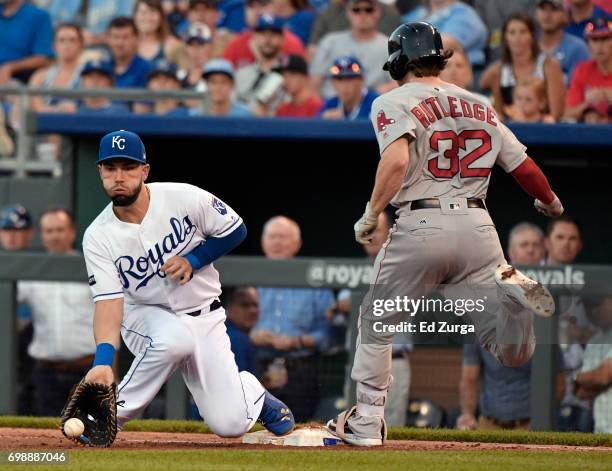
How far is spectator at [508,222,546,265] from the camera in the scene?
8680mm

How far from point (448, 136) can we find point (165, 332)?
156 centimetres

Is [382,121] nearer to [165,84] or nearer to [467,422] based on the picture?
[467,422]

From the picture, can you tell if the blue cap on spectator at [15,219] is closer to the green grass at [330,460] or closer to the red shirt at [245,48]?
the red shirt at [245,48]

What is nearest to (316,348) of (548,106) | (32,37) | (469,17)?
(548,106)

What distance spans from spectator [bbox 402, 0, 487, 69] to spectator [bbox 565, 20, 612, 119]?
1207 millimetres

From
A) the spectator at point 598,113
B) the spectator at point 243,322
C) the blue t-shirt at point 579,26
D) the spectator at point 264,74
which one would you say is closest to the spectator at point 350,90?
the spectator at point 264,74

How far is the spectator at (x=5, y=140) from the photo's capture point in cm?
1074

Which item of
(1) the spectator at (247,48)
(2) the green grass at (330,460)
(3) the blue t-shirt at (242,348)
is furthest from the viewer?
(1) the spectator at (247,48)

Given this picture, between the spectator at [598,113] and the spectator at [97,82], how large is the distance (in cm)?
365

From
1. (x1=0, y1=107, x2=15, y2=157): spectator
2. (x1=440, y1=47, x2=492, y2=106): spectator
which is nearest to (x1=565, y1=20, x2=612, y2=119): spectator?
(x1=440, y1=47, x2=492, y2=106): spectator

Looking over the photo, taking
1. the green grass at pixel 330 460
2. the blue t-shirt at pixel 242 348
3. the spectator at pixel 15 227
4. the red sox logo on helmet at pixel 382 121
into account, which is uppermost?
the red sox logo on helmet at pixel 382 121

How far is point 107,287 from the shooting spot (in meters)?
5.74

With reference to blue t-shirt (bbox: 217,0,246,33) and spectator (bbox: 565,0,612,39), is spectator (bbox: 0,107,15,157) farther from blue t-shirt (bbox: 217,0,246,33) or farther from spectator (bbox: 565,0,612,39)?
spectator (bbox: 565,0,612,39)

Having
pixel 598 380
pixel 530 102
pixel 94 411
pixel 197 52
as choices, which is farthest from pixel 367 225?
pixel 197 52
